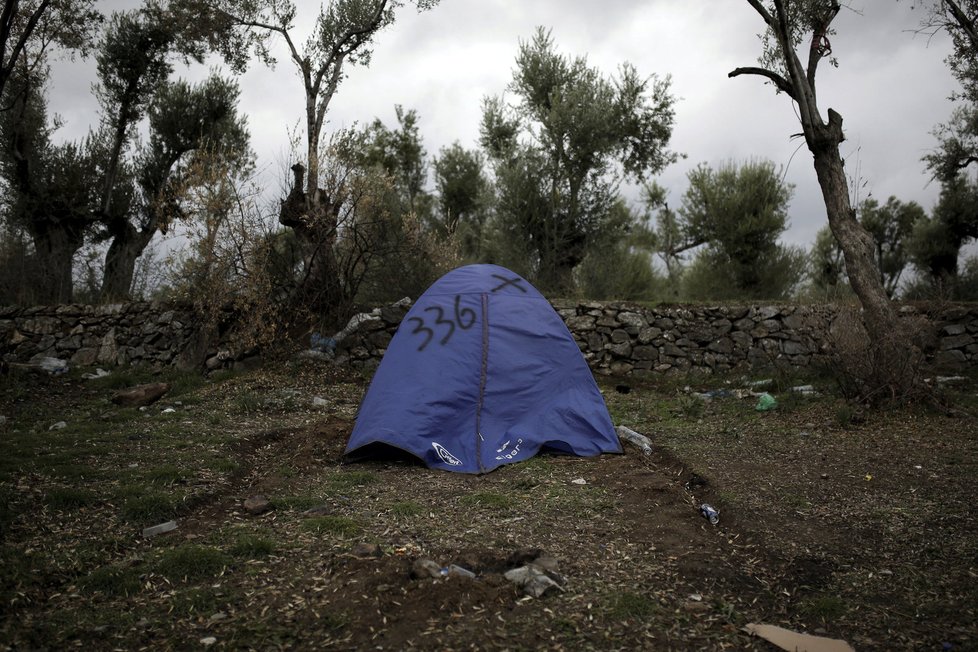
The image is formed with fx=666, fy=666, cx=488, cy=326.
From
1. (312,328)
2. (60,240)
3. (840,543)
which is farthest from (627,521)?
(60,240)

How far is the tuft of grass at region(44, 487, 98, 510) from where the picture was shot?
4.68 meters

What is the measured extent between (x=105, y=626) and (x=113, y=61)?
655 inches

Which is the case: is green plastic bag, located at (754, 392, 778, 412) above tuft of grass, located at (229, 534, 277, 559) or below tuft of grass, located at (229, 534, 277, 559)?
above

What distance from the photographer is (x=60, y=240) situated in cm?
1562

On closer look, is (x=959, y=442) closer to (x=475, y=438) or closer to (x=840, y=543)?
(x=840, y=543)

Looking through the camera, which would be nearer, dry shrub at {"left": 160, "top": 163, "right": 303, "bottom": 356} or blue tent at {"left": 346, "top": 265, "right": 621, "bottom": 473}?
blue tent at {"left": 346, "top": 265, "right": 621, "bottom": 473}

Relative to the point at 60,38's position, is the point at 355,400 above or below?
below

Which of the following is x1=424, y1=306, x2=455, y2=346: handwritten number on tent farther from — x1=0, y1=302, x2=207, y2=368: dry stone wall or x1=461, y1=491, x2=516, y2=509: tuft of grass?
x1=0, y1=302, x2=207, y2=368: dry stone wall

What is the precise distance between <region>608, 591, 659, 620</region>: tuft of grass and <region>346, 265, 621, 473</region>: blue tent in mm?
2423

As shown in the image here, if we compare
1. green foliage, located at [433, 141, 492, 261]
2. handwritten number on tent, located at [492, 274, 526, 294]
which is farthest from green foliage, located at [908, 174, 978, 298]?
handwritten number on tent, located at [492, 274, 526, 294]

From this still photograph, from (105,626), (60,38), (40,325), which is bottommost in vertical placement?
(105,626)

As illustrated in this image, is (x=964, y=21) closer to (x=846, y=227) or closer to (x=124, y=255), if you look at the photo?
(x=846, y=227)

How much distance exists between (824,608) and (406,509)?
8.82 ft

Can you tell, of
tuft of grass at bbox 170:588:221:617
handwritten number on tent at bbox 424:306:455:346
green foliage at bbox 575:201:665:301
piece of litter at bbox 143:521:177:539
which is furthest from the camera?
green foliage at bbox 575:201:665:301
